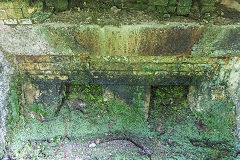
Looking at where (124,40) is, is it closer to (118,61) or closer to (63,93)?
(118,61)

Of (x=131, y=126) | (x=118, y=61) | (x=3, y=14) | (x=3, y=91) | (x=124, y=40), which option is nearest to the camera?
(x=3, y=14)

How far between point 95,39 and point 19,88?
45.0 inches

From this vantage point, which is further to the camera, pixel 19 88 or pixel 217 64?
pixel 19 88

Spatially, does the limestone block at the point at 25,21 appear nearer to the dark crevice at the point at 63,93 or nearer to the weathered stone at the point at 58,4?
the weathered stone at the point at 58,4

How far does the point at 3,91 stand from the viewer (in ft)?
7.46

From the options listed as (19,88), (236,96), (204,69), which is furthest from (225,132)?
(19,88)

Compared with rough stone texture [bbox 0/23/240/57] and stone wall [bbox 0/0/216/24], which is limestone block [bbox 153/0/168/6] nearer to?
stone wall [bbox 0/0/216/24]

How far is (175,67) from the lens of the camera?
2191 mm

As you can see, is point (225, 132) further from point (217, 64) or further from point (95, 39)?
point (95, 39)

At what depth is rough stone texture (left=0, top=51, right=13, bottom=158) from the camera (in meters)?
2.18

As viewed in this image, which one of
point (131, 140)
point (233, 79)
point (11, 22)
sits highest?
point (11, 22)

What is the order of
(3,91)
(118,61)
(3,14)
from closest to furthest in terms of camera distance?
(3,14)
(118,61)
(3,91)

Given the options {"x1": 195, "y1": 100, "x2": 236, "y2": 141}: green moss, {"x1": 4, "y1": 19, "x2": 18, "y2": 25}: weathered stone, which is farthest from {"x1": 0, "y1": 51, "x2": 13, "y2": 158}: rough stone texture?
{"x1": 195, "y1": 100, "x2": 236, "y2": 141}: green moss

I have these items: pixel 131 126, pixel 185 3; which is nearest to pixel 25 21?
pixel 185 3
